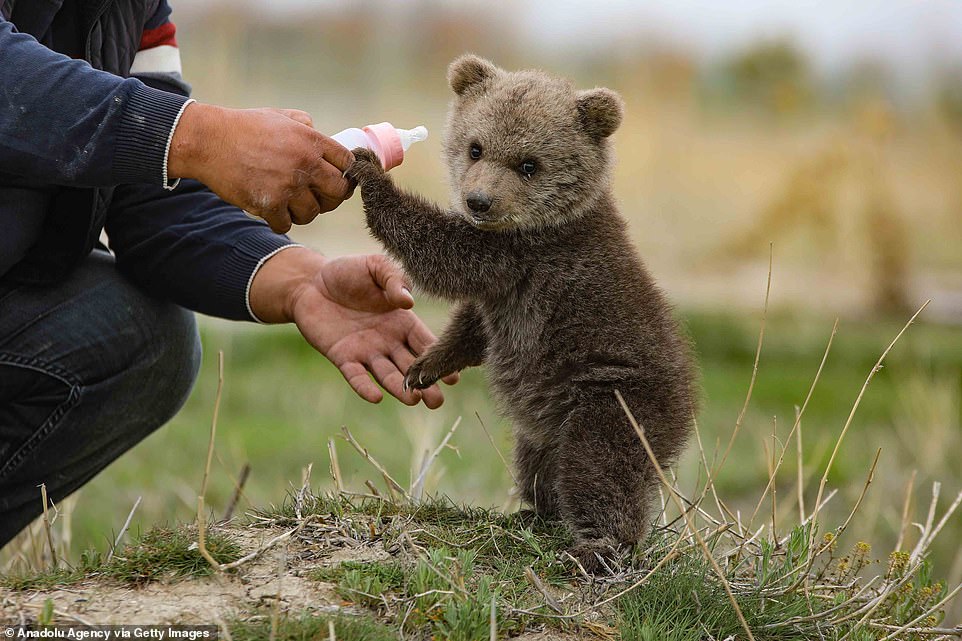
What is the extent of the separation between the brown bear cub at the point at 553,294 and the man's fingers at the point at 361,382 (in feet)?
0.47

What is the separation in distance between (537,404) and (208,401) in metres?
5.51

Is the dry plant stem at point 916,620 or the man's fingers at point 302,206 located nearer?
the dry plant stem at point 916,620

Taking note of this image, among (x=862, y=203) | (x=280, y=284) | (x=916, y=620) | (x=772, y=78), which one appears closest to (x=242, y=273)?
(x=280, y=284)

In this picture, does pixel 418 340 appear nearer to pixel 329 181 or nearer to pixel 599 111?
pixel 329 181

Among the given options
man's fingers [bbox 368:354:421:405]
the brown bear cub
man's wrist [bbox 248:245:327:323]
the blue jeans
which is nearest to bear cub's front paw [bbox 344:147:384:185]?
the brown bear cub

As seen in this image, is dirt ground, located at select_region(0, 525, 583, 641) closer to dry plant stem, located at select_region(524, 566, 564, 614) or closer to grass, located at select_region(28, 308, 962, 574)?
dry plant stem, located at select_region(524, 566, 564, 614)

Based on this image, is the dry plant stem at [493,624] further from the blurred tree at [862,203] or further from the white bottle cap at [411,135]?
the blurred tree at [862,203]

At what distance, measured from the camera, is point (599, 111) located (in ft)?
13.9

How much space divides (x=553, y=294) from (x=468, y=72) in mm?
1088

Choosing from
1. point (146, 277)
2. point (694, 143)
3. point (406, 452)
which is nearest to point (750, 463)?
point (406, 452)

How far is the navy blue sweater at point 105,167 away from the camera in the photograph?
3443mm

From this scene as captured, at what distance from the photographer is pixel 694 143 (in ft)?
44.4

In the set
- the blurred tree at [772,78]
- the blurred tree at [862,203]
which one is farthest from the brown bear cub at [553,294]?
the blurred tree at [772,78]

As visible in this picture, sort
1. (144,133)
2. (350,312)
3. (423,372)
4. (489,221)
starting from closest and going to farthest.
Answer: (144,133)
(489,221)
(423,372)
(350,312)
